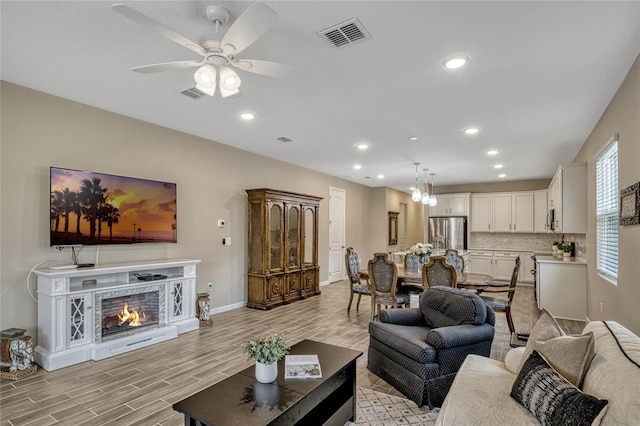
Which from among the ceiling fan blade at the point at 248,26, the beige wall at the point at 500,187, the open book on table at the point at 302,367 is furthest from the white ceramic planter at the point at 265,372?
the beige wall at the point at 500,187

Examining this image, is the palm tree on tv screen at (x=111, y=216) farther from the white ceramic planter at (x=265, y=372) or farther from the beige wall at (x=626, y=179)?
the beige wall at (x=626, y=179)

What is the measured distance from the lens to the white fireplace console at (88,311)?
338 cm

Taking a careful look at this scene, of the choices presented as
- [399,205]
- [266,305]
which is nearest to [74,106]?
[266,305]

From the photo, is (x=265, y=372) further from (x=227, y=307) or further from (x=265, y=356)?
(x=227, y=307)

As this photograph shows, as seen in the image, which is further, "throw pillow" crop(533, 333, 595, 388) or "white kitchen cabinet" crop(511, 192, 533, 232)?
"white kitchen cabinet" crop(511, 192, 533, 232)

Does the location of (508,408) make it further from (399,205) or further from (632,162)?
(399,205)

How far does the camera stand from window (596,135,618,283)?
369cm

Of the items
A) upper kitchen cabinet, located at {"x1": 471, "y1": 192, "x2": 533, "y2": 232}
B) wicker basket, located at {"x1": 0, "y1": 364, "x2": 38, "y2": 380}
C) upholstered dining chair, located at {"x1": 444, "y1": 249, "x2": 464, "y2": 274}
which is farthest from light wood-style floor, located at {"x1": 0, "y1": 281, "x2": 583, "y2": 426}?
upper kitchen cabinet, located at {"x1": 471, "y1": 192, "x2": 533, "y2": 232}

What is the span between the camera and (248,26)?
1873mm

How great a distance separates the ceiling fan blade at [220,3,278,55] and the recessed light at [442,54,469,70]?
162 centimetres

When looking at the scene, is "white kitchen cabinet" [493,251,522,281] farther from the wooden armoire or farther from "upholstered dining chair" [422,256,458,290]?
"upholstered dining chair" [422,256,458,290]

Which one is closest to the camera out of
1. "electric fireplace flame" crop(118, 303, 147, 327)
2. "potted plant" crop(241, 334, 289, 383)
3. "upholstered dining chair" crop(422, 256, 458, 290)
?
"potted plant" crop(241, 334, 289, 383)

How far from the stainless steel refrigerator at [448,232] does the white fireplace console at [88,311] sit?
7288 mm

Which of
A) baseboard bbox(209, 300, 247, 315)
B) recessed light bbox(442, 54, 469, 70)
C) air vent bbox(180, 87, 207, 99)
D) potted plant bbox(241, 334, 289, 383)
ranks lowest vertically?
baseboard bbox(209, 300, 247, 315)
